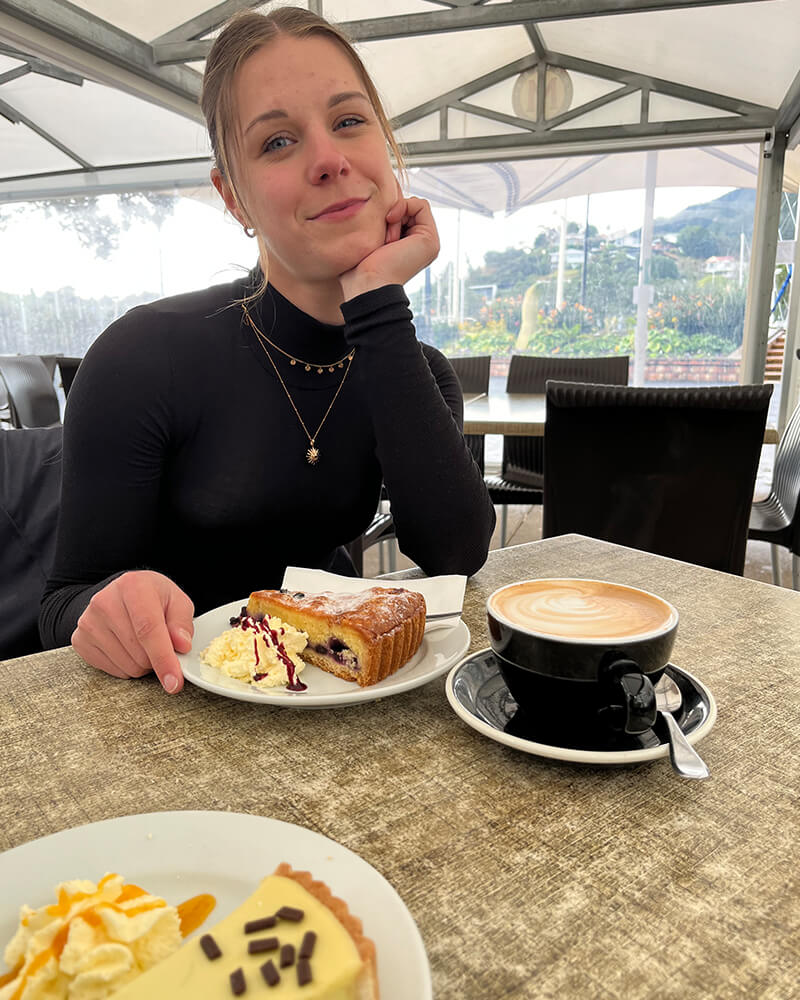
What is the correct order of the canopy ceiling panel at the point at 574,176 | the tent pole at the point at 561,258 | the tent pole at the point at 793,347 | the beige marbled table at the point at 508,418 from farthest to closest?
the tent pole at the point at 561,258 → the canopy ceiling panel at the point at 574,176 → the tent pole at the point at 793,347 → the beige marbled table at the point at 508,418

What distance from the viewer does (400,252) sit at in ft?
4.14

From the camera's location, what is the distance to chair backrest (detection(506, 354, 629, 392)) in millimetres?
4074

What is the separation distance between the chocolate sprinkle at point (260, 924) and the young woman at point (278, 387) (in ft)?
2.48

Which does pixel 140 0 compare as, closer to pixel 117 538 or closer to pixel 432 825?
pixel 117 538

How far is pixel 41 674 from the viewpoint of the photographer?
2.68ft

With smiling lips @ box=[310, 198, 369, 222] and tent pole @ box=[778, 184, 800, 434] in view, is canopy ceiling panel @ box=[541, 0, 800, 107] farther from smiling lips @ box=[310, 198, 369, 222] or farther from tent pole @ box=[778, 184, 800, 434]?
smiling lips @ box=[310, 198, 369, 222]

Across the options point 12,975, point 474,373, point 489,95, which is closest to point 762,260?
point 489,95

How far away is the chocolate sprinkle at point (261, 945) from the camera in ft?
1.16

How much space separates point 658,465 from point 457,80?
5047mm

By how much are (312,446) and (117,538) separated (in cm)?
36

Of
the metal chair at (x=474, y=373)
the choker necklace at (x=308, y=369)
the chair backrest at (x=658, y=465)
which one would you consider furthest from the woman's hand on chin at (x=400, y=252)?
the metal chair at (x=474, y=373)

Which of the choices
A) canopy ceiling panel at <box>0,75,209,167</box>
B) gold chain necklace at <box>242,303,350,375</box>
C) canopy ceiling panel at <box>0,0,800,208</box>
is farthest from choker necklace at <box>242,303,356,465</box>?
canopy ceiling panel at <box>0,75,209,167</box>

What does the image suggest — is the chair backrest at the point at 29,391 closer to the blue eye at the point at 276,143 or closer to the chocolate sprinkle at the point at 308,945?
the blue eye at the point at 276,143

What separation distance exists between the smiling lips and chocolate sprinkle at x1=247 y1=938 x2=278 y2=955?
1.08 meters
